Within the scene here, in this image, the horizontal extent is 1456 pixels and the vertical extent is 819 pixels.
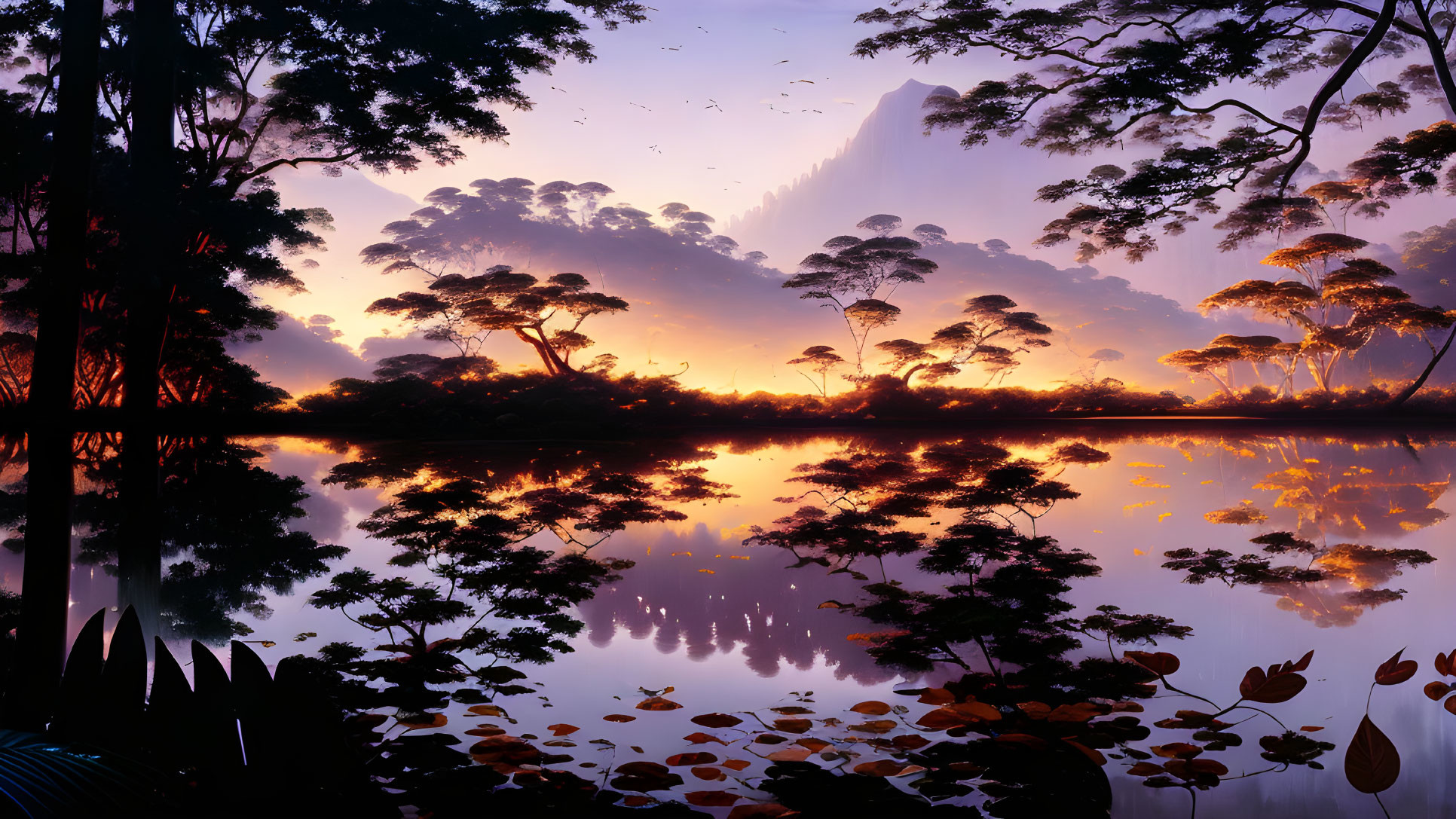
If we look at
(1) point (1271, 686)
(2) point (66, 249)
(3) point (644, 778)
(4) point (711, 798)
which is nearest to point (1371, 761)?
(1) point (1271, 686)

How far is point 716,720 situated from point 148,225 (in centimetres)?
931

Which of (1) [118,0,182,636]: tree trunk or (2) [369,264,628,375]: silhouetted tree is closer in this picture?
(1) [118,0,182,636]: tree trunk

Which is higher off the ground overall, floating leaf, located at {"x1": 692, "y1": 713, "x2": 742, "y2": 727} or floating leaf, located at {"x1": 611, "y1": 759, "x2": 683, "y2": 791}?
floating leaf, located at {"x1": 611, "y1": 759, "x2": 683, "y2": 791}

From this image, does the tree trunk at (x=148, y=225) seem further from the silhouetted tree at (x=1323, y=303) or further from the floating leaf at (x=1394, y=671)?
the silhouetted tree at (x=1323, y=303)

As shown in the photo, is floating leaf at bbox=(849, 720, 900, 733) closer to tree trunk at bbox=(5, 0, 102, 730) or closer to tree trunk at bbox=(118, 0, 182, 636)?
tree trunk at bbox=(5, 0, 102, 730)

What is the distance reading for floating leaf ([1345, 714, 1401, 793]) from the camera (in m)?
1.42

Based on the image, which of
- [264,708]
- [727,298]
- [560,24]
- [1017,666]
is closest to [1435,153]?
[1017,666]

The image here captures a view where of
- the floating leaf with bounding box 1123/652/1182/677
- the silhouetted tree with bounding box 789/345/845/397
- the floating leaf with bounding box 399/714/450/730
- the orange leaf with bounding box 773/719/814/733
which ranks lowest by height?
the orange leaf with bounding box 773/719/814/733

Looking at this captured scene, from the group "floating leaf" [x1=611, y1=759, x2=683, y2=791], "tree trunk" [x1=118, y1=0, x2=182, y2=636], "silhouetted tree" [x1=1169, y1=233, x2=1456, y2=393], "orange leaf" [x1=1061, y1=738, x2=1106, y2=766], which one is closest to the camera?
"floating leaf" [x1=611, y1=759, x2=683, y2=791]

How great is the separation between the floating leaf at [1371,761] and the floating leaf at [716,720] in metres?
1.42

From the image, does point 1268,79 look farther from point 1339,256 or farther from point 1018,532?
point 1018,532

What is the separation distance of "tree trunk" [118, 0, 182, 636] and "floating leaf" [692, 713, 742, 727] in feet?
21.0

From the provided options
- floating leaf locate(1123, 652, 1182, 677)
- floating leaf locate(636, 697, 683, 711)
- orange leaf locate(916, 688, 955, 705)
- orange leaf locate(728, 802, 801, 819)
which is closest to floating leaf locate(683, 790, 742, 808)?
orange leaf locate(728, 802, 801, 819)

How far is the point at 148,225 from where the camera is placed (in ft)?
24.5
